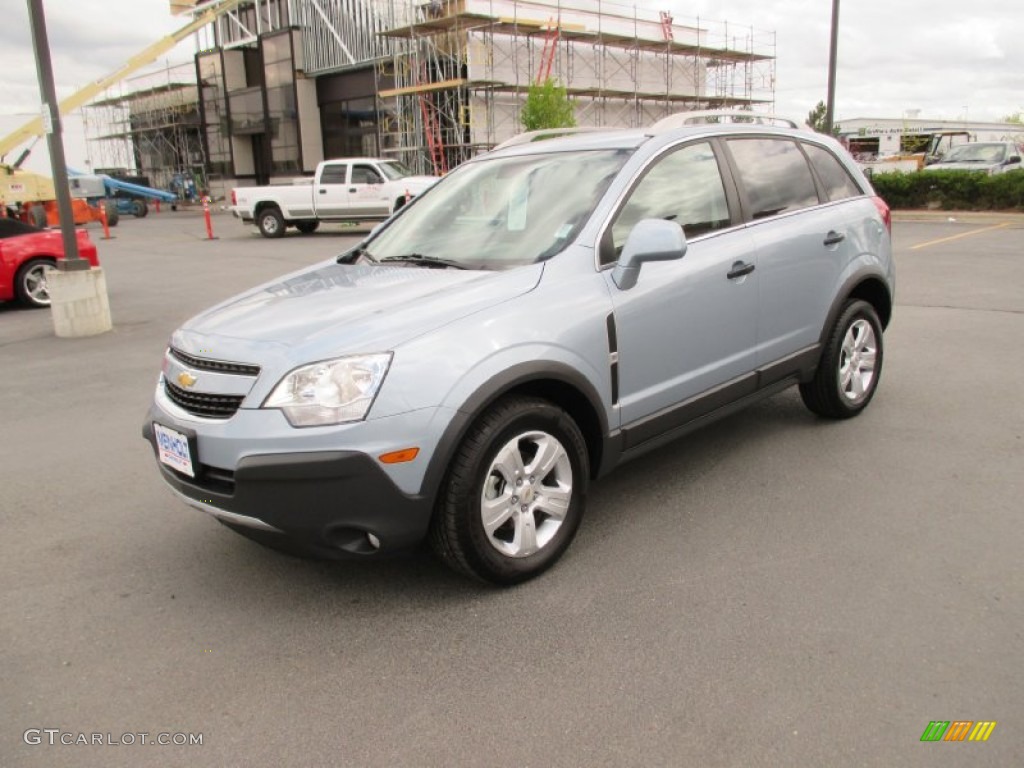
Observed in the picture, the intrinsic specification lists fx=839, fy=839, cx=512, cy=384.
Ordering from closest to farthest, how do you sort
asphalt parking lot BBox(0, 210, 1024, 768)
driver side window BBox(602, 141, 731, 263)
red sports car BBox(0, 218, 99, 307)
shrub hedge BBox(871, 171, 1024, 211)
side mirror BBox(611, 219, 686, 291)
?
asphalt parking lot BBox(0, 210, 1024, 768) → side mirror BBox(611, 219, 686, 291) → driver side window BBox(602, 141, 731, 263) → red sports car BBox(0, 218, 99, 307) → shrub hedge BBox(871, 171, 1024, 211)

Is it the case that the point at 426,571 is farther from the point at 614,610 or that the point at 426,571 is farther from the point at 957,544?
the point at 957,544

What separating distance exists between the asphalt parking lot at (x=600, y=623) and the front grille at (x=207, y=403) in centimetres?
79

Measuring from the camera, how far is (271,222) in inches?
914

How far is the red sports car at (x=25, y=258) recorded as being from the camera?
1095 cm

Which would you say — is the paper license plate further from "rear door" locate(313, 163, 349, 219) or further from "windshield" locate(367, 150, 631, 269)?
"rear door" locate(313, 163, 349, 219)

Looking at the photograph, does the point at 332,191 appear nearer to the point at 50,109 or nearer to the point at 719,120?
the point at 50,109

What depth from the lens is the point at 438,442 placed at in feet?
9.61

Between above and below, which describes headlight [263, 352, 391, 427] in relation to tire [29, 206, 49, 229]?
below

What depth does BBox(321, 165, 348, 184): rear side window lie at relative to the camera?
73.3 ft

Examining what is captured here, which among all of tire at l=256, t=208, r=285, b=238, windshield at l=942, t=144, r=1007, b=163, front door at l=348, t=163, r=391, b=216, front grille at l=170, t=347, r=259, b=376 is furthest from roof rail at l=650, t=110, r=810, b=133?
windshield at l=942, t=144, r=1007, b=163

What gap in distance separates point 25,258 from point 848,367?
1050 cm

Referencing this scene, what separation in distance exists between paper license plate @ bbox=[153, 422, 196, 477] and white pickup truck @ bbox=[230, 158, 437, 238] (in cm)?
1872

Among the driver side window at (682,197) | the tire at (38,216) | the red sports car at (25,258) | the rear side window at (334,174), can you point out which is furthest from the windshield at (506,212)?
the tire at (38,216)

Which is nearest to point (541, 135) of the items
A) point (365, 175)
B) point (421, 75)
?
point (365, 175)
